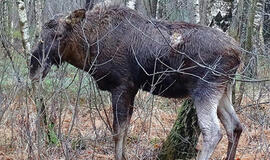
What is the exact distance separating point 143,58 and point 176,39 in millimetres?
551

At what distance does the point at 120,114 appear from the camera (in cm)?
657

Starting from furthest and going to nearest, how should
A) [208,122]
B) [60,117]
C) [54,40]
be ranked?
[54,40], [208,122], [60,117]

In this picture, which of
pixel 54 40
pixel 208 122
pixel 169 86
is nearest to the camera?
pixel 208 122

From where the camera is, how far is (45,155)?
18.6 ft

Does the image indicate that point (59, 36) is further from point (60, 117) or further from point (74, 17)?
point (60, 117)

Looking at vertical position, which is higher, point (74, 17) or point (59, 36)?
point (74, 17)

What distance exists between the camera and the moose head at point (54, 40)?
6383 mm

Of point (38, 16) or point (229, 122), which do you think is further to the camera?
point (38, 16)

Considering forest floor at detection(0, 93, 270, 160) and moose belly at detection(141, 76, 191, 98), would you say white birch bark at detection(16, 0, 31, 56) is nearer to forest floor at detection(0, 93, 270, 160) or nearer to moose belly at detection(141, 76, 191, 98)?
forest floor at detection(0, 93, 270, 160)

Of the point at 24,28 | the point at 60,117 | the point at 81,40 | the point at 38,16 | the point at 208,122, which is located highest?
the point at 38,16

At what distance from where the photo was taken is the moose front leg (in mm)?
6504

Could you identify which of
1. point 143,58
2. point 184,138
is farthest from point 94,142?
point 143,58

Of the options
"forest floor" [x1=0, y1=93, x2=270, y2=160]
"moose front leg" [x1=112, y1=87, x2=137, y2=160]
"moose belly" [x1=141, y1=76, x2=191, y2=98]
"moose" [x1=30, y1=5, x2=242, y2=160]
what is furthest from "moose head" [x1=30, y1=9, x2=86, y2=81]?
"moose belly" [x1=141, y1=76, x2=191, y2=98]

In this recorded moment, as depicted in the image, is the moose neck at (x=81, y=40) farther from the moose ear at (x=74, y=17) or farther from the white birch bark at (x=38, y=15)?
the white birch bark at (x=38, y=15)
